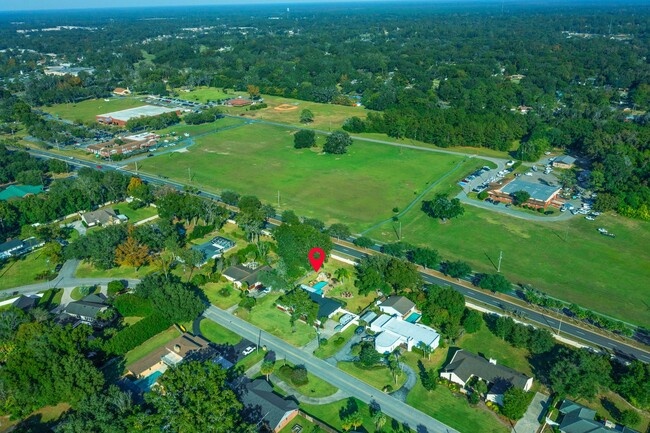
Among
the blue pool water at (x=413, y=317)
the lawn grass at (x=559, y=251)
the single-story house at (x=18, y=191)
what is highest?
the single-story house at (x=18, y=191)

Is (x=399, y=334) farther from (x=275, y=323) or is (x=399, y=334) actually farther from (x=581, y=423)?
(x=581, y=423)

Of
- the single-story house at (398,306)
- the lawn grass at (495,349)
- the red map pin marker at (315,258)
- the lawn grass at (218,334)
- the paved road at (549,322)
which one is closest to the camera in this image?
the lawn grass at (495,349)

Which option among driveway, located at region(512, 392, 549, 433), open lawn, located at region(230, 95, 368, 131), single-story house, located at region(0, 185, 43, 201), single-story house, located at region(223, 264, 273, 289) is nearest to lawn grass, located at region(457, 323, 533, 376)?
driveway, located at region(512, 392, 549, 433)

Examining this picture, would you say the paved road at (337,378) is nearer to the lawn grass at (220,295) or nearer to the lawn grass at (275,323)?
the lawn grass at (275,323)

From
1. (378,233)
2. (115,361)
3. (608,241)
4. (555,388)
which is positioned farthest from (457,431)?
(608,241)

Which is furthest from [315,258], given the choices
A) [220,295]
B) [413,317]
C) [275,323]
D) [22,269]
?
[22,269]

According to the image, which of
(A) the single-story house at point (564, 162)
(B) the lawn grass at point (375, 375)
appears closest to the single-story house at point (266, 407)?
(B) the lawn grass at point (375, 375)

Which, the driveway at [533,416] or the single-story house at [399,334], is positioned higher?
the single-story house at [399,334]
